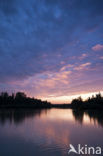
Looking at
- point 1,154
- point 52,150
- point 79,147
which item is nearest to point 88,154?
point 79,147

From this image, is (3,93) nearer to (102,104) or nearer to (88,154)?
(102,104)

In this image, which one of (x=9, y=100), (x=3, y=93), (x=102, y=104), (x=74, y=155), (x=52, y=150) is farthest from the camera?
(x=3, y=93)

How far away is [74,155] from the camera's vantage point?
9727 mm

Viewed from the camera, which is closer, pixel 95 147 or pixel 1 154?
pixel 1 154

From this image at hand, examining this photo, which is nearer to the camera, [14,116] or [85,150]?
[85,150]

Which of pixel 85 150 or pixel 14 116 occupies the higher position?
pixel 85 150

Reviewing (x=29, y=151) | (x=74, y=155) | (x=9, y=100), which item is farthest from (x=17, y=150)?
(x=9, y=100)

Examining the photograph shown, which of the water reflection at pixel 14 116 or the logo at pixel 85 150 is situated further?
the water reflection at pixel 14 116

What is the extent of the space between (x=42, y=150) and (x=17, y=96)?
130 meters

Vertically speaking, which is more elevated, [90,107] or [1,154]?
[1,154]

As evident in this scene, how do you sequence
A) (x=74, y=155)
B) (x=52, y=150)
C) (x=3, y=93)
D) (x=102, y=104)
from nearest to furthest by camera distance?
(x=74, y=155) → (x=52, y=150) → (x=102, y=104) → (x=3, y=93)

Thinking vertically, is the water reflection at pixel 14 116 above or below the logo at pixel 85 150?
below

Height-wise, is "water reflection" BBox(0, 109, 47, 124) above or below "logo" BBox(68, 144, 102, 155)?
below

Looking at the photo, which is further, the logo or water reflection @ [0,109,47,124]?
water reflection @ [0,109,47,124]
